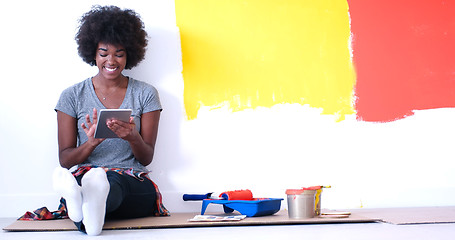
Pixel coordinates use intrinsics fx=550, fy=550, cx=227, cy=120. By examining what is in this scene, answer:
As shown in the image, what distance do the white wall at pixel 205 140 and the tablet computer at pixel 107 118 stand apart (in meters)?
0.69

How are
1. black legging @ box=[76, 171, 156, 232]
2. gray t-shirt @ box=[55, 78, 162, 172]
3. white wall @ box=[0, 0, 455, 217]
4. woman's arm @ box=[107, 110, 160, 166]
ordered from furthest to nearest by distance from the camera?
white wall @ box=[0, 0, 455, 217]
gray t-shirt @ box=[55, 78, 162, 172]
woman's arm @ box=[107, 110, 160, 166]
black legging @ box=[76, 171, 156, 232]

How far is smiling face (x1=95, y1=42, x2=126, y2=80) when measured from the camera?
8.18 ft

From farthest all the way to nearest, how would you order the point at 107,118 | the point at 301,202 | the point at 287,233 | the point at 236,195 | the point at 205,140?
the point at 205,140 → the point at 236,195 → the point at 301,202 → the point at 107,118 → the point at 287,233

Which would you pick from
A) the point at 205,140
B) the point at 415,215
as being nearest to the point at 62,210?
the point at 205,140

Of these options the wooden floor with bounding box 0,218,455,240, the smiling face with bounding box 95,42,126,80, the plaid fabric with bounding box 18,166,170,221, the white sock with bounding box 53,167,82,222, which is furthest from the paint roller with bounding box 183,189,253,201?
the white sock with bounding box 53,167,82,222

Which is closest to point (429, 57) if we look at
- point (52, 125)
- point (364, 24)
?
point (364, 24)

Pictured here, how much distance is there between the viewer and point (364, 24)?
114 inches

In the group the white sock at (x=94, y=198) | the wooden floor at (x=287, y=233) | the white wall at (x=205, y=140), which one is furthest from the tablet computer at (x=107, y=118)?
the white wall at (x=205, y=140)

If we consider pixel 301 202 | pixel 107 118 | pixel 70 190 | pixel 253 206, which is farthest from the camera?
pixel 253 206

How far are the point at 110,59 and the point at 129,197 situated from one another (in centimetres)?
67

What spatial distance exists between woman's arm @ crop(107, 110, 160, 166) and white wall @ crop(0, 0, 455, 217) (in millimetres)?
278

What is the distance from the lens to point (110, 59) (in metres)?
2.49

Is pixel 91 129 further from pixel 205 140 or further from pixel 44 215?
pixel 205 140

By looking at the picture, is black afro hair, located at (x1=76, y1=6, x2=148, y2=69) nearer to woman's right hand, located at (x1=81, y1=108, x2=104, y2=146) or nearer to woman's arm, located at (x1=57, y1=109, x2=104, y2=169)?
woman's arm, located at (x1=57, y1=109, x2=104, y2=169)
